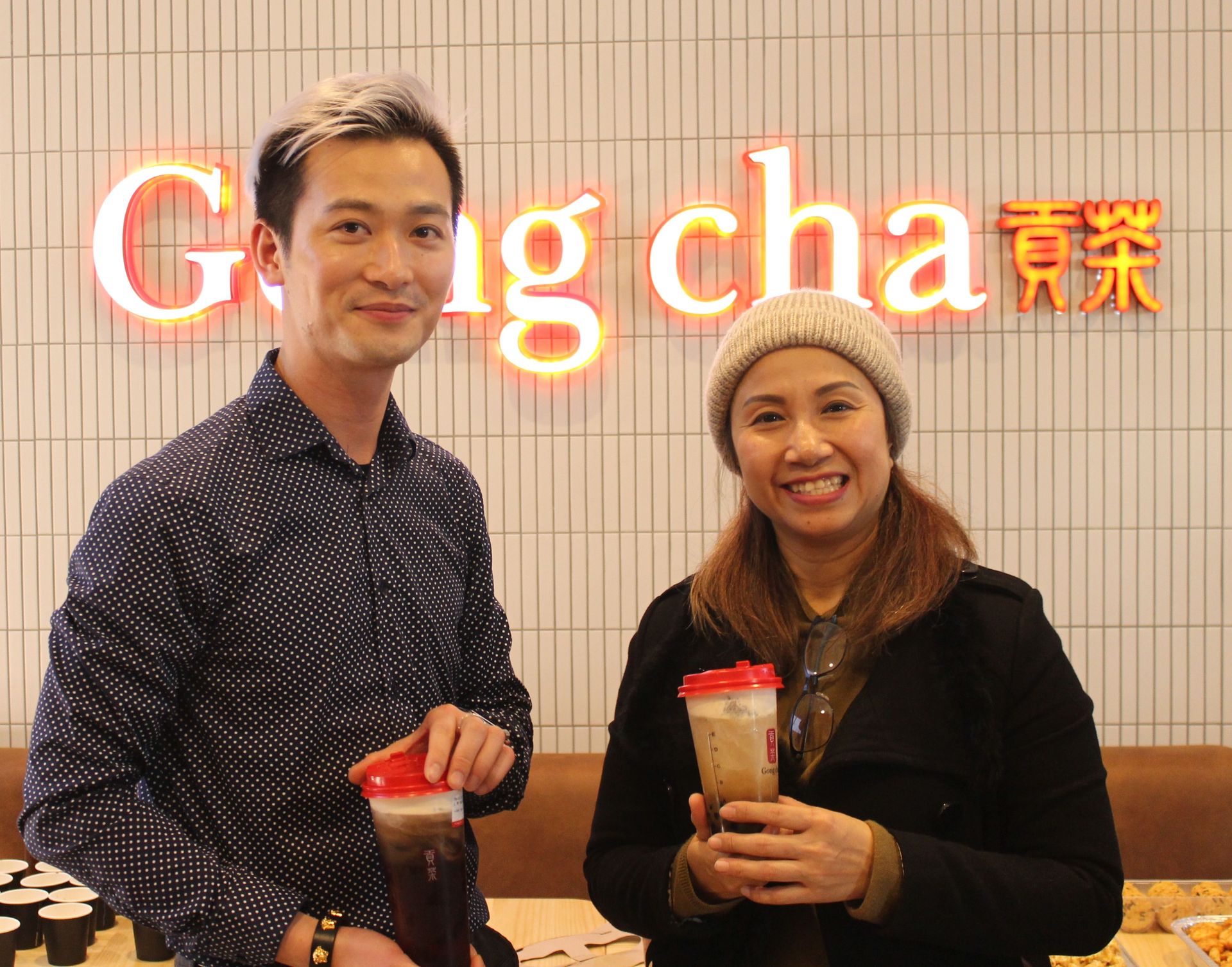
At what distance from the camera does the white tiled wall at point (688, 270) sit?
3.55 metres

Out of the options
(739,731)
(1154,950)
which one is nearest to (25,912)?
(739,731)

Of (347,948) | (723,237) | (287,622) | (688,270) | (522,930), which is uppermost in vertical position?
(723,237)

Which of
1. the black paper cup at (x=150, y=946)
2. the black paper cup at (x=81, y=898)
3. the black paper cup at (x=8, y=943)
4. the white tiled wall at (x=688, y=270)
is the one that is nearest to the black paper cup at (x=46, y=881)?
the black paper cup at (x=81, y=898)

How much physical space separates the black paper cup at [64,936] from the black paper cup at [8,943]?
0.18 feet

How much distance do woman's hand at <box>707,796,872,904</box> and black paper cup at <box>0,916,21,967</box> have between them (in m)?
1.66

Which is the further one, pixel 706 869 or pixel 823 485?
pixel 823 485

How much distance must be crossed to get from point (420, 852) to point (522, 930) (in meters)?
1.41

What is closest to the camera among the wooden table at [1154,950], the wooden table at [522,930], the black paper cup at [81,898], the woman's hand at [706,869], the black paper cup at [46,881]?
the woman's hand at [706,869]

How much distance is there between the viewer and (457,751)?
117 centimetres

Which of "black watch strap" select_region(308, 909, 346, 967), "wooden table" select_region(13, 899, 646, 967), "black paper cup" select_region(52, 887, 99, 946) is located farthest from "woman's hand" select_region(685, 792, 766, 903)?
"black paper cup" select_region(52, 887, 99, 946)

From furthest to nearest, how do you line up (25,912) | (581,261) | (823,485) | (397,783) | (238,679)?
(581,261)
(25,912)
(823,485)
(238,679)
(397,783)

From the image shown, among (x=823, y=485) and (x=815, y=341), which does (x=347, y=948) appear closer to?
(x=823, y=485)

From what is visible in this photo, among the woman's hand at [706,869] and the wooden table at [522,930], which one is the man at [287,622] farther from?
the wooden table at [522,930]

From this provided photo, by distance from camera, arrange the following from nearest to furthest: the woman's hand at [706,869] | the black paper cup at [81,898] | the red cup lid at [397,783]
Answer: the red cup lid at [397,783], the woman's hand at [706,869], the black paper cup at [81,898]
